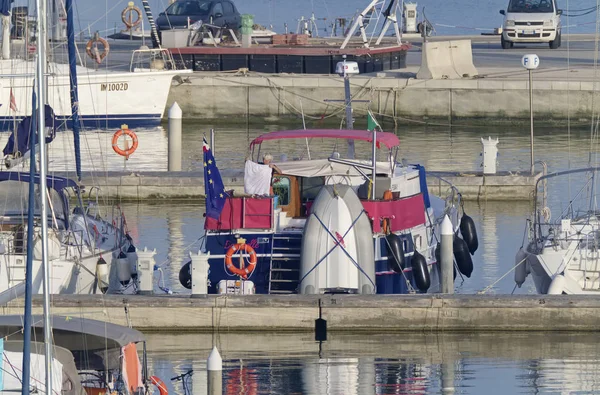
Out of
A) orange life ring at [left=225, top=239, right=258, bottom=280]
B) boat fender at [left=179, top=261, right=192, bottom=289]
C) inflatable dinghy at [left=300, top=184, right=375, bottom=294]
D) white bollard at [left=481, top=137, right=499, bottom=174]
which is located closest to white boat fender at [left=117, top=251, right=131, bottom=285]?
boat fender at [left=179, top=261, right=192, bottom=289]

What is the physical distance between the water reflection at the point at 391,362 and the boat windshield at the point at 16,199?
3201mm

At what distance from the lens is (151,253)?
21.5 meters

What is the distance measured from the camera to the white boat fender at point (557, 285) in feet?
71.2

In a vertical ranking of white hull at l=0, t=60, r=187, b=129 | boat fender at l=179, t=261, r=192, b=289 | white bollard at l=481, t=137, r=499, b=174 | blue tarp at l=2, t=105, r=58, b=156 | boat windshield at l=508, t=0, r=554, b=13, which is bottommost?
boat fender at l=179, t=261, r=192, b=289

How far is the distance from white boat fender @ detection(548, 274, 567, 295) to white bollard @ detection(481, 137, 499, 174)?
9347 millimetres

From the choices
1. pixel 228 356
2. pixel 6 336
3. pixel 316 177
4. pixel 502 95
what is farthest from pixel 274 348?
pixel 502 95

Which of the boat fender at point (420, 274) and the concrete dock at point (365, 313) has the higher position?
the boat fender at point (420, 274)

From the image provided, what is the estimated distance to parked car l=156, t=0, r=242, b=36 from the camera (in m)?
49.8

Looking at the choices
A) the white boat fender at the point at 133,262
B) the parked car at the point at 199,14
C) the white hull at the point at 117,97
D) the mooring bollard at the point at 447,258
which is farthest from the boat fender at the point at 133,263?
the parked car at the point at 199,14

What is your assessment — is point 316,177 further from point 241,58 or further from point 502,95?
point 241,58

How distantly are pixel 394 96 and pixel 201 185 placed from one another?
12535 mm

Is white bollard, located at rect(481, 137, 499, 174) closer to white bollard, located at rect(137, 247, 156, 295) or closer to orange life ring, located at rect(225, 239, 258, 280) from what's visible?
orange life ring, located at rect(225, 239, 258, 280)

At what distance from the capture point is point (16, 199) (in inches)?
907

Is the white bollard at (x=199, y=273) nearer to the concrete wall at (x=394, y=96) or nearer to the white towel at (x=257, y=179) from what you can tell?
the white towel at (x=257, y=179)
